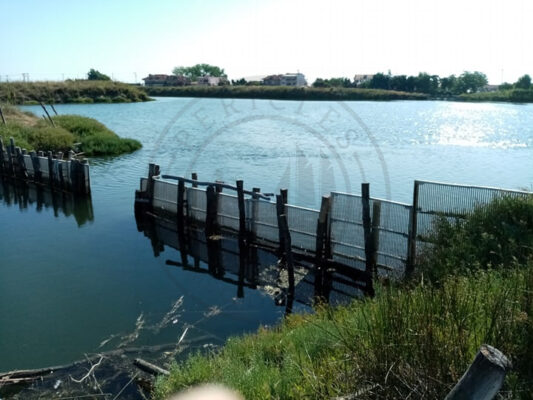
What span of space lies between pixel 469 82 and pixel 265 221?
154 m

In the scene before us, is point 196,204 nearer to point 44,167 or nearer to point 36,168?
point 44,167

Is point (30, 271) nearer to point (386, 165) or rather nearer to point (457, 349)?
point (457, 349)

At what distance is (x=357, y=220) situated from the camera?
12555 mm

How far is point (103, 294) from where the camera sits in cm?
1205

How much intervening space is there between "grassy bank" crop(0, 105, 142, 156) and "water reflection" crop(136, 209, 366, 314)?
1681 cm

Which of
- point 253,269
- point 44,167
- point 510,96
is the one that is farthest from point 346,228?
point 510,96

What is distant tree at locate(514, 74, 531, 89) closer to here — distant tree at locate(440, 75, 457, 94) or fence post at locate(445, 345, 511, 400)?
distant tree at locate(440, 75, 457, 94)

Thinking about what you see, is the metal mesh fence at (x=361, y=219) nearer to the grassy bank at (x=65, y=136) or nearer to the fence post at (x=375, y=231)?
the fence post at (x=375, y=231)

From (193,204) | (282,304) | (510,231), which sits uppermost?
(510,231)

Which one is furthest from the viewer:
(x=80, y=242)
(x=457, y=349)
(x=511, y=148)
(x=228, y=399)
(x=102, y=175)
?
(x=511, y=148)

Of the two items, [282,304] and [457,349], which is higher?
[457,349]

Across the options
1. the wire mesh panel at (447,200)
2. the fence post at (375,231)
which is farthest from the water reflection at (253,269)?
the wire mesh panel at (447,200)

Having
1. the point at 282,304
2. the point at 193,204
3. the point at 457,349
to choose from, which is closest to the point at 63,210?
the point at 193,204

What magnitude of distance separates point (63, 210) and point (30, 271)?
7011 mm
